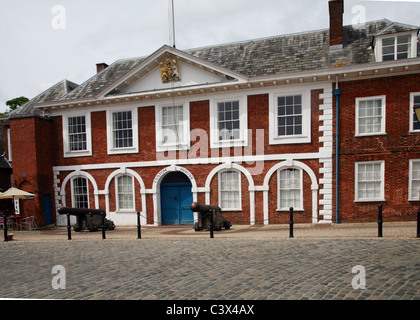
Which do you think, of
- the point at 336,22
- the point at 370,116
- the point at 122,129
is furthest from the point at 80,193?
the point at 336,22

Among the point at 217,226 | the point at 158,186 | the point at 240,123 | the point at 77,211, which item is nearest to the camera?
the point at 217,226

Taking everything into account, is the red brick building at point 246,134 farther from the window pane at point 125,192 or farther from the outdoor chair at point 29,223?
the outdoor chair at point 29,223

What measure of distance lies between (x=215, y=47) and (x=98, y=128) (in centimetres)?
839

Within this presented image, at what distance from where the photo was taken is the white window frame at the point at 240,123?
14.9 meters

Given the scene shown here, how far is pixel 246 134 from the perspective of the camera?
14820mm

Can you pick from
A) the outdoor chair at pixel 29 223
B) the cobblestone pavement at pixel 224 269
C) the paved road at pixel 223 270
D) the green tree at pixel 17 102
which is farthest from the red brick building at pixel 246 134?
the green tree at pixel 17 102

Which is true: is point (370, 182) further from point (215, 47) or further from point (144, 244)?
point (215, 47)

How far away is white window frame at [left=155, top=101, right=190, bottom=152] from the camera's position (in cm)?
1566

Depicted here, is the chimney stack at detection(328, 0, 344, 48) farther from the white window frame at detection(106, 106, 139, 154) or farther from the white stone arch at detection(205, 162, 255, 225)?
the white window frame at detection(106, 106, 139, 154)

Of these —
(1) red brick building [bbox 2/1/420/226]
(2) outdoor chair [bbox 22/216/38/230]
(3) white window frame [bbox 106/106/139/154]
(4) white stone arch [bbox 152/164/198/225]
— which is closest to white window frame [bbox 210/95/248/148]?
(1) red brick building [bbox 2/1/420/226]

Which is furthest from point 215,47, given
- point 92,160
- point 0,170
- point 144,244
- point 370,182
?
point 0,170

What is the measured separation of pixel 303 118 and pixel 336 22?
5.27 metres

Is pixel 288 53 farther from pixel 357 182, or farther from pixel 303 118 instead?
pixel 357 182

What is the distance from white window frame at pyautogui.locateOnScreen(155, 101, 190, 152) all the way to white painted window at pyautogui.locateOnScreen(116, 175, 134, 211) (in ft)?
8.48
